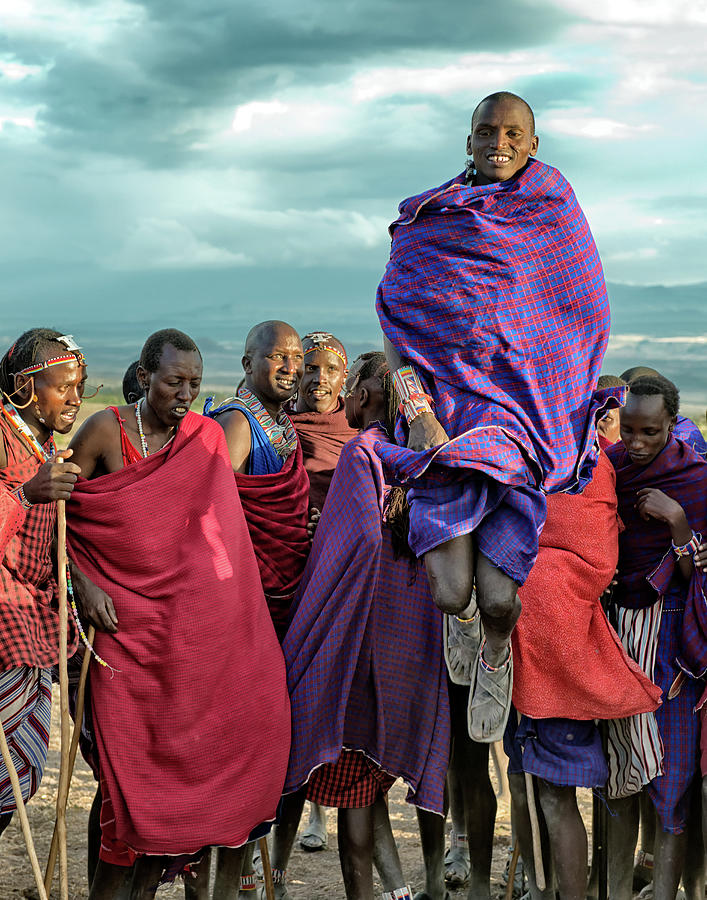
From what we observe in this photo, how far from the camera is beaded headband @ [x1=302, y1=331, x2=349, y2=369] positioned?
6352mm

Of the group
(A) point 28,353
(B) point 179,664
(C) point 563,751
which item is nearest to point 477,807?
(C) point 563,751

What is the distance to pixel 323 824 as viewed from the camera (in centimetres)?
707

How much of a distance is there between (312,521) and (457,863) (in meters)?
2.31

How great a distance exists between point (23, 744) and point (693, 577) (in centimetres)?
323

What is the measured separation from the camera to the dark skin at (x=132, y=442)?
479 cm

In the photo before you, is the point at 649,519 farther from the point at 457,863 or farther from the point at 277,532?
the point at 457,863

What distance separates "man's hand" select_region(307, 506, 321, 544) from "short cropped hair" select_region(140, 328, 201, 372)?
105cm

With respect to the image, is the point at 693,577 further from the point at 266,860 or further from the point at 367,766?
the point at 266,860

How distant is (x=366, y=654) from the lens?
501cm

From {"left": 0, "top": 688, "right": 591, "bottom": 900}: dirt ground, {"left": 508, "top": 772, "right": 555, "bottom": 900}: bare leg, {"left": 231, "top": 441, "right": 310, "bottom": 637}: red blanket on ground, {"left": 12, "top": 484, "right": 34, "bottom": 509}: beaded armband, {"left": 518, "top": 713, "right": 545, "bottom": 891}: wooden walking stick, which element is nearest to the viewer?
{"left": 12, "top": 484, "right": 34, "bottom": 509}: beaded armband

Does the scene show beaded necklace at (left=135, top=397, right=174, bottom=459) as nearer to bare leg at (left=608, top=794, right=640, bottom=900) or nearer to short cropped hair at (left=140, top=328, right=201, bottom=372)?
short cropped hair at (left=140, top=328, right=201, bottom=372)

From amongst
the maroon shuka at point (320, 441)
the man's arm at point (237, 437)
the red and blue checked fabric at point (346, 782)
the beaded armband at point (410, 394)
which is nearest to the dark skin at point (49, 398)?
the man's arm at point (237, 437)

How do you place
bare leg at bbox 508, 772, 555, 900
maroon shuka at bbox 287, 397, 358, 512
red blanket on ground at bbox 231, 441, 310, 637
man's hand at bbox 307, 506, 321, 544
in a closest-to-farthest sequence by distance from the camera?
bare leg at bbox 508, 772, 555, 900, red blanket on ground at bbox 231, 441, 310, 637, man's hand at bbox 307, 506, 321, 544, maroon shuka at bbox 287, 397, 358, 512

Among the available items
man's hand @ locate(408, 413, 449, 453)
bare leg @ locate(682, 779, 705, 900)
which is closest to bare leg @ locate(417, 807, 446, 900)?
bare leg @ locate(682, 779, 705, 900)
